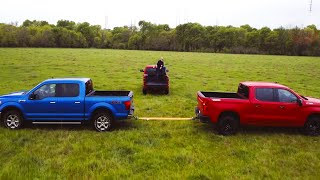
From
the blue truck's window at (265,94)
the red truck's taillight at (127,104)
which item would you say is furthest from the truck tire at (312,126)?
the red truck's taillight at (127,104)

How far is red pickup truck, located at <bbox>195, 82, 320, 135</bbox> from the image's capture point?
11.5 m

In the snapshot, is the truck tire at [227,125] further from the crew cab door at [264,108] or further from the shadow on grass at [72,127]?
the shadow on grass at [72,127]

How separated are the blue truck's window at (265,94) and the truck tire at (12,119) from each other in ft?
28.4

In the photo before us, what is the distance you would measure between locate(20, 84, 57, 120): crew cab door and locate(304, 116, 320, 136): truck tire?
922cm

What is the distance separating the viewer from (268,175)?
8.39m

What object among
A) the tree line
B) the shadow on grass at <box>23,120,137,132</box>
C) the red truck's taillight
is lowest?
the shadow on grass at <box>23,120,137,132</box>

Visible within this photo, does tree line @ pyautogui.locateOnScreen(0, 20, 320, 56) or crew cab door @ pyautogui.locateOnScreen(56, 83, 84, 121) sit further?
tree line @ pyautogui.locateOnScreen(0, 20, 320, 56)

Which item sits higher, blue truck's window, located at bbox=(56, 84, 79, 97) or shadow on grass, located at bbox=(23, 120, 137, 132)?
blue truck's window, located at bbox=(56, 84, 79, 97)

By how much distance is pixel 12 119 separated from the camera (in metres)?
11.7

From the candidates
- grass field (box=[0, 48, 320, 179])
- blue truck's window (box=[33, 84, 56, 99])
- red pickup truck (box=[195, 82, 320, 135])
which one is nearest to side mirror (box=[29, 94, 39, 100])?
blue truck's window (box=[33, 84, 56, 99])

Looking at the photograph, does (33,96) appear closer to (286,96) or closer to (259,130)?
(259,130)

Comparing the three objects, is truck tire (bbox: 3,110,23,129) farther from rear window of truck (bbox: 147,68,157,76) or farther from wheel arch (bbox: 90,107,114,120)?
rear window of truck (bbox: 147,68,157,76)

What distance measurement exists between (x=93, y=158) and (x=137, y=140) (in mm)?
1970

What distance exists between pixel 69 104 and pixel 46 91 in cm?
104
